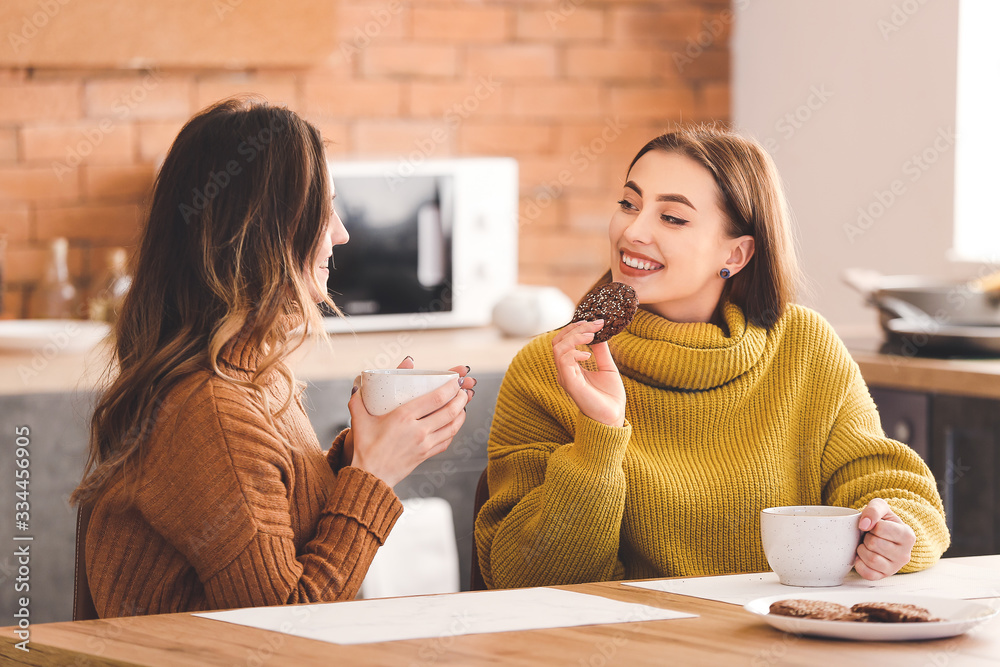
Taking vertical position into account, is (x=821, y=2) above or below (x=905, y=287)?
above

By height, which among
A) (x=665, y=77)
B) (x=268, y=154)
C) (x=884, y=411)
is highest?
(x=665, y=77)

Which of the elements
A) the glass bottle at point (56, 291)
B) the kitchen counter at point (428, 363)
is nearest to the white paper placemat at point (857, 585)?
the kitchen counter at point (428, 363)

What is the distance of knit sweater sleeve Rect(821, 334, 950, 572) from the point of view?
139 centimetres

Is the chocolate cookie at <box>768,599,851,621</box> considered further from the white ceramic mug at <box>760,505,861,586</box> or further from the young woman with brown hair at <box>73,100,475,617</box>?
the young woman with brown hair at <box>73,100,475,617</box>

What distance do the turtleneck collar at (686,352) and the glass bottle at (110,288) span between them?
1.71 metres

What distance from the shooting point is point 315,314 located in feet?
4.50

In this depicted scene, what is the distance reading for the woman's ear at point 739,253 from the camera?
5.46 ft

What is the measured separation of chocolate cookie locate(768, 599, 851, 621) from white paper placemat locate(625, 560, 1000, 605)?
3.9 inches

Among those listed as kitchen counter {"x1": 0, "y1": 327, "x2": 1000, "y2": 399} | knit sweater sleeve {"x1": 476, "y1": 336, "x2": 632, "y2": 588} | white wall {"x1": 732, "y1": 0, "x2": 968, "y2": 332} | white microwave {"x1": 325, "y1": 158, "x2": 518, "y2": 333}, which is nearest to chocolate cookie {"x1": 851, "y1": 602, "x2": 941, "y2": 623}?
knit sweater sleeve {"x1": 476, "y1": 336, "x2": 632, "y2": 588}

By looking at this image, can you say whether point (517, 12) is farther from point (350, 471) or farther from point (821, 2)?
point (350, 471)

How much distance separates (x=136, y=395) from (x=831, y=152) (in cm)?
274

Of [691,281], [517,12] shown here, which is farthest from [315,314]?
[517,12]

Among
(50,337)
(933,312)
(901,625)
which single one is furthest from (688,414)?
(50,337)

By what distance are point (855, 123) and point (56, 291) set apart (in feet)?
7.67
